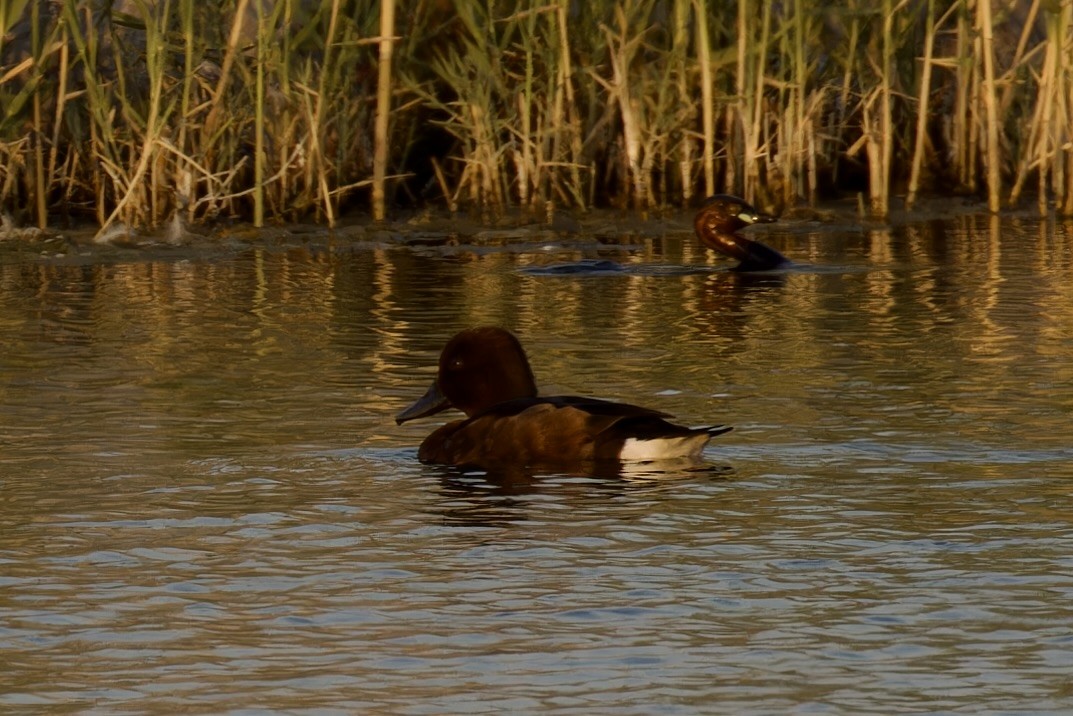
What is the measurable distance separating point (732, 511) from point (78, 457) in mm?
2214

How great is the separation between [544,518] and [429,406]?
4.97 feet

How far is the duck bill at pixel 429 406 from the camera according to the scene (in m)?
7.70

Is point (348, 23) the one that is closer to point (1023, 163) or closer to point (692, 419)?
point (1023, 163)

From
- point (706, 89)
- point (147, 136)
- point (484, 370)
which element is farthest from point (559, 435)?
point (706, 89)

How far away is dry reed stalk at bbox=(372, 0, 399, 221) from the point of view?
15.6m

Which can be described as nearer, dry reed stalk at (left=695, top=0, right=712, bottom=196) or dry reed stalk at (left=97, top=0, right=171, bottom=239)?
dry reed stalk at (left=97, top=0, right=171, bottom=239)

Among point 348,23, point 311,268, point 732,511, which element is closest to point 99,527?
point 732,511

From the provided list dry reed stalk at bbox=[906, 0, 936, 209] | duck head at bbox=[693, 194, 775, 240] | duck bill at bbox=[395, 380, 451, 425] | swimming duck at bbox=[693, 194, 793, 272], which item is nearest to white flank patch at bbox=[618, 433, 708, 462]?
duck bill at bbox=[395, 380, 451, 425]

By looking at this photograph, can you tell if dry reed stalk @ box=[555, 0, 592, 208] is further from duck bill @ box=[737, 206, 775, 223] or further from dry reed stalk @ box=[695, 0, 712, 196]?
duck bill @ box=[737, 206, 775, 223]

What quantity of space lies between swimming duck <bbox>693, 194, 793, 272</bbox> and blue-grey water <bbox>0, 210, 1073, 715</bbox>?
1665 mm

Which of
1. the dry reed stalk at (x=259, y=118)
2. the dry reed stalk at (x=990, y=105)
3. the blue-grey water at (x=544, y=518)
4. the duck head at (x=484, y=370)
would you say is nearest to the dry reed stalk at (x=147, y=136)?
the dry reed stalk at (x=259, y=118)

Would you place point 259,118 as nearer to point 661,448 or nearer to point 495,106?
point 495,106

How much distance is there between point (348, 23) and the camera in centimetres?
1545

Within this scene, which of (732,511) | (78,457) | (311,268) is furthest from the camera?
(311,268)
